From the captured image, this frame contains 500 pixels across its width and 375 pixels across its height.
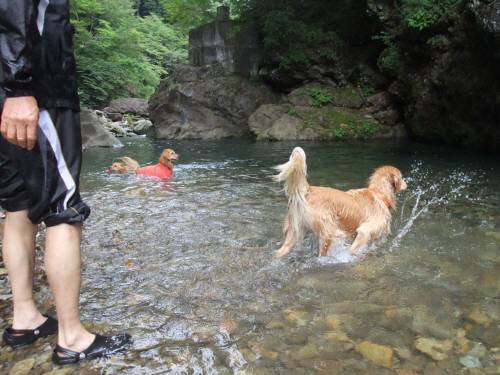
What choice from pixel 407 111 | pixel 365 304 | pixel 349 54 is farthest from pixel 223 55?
pixel 365 304

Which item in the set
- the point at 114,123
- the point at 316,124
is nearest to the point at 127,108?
the point at 114,123

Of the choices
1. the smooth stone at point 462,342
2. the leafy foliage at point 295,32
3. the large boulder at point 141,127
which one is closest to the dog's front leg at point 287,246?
the smooth stone at point 462,342

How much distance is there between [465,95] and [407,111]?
13.2 ft

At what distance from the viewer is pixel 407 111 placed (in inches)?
583

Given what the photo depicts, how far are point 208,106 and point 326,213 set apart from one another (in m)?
16.3

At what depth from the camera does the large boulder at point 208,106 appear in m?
18.9

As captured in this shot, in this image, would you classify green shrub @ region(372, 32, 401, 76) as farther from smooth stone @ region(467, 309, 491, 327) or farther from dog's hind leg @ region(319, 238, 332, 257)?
smooth stone @ region(467, 309, 491, 327)

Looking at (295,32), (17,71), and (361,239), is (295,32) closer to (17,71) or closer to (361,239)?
(361,239)

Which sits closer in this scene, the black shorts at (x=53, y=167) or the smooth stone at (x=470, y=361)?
the black shorts at (x=53, y=167)

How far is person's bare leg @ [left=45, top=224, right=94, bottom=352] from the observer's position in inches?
79.8

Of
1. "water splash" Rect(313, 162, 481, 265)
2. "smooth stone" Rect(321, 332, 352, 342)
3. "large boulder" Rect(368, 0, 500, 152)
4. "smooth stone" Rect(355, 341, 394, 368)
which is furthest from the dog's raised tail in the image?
"large boulder" Rect(368, 0, 500, 152)

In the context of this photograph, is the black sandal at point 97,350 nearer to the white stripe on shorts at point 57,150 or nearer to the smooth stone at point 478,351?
the white stripe on shorts at point 57,150

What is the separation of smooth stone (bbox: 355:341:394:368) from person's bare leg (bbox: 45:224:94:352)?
4.78ft

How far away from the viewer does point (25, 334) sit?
228 cm
